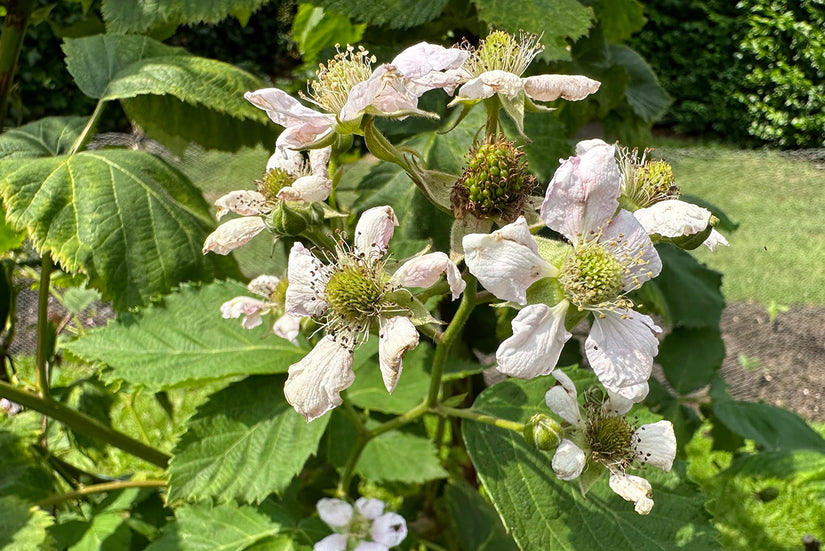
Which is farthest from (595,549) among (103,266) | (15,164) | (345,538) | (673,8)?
(673,8)

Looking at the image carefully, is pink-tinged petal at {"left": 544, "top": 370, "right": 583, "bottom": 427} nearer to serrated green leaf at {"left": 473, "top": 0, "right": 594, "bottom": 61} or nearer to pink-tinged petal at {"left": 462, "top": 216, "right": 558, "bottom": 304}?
pink-tinged petal at {"left": 462, "top": 216, "right": 558, "bottom": 304}

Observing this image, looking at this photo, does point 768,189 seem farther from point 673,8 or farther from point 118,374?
point 118,374

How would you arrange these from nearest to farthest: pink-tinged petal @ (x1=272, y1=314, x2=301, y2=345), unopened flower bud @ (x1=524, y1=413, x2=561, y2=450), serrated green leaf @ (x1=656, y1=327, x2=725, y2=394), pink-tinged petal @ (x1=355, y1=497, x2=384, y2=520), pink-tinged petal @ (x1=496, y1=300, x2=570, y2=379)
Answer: pink-tinged petal @ (x1=496, y1=300, x2=570, y2=379) < unopened flower bud @ (x1=524, y1=413, x2=561, y2=450) < pink-tinged petal @ (x1=272, y1=314, x2=301, y2=345) < pink-tinged petal @ (x1=355, y1=497, x2=384, y2=520) < serrated green leaf @ (x1=656, y1=327, x2=725, y2=394)

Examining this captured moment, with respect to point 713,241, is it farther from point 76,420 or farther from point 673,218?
point 76,420

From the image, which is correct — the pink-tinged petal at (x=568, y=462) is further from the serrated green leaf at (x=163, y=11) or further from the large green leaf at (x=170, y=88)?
the serrated green leaf at (x=163, y=11)

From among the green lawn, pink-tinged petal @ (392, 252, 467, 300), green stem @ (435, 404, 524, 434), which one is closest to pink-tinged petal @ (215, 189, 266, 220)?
pink-tinged petal @ (392, 252, 467, 300)

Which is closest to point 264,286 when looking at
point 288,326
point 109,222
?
point 288,326
